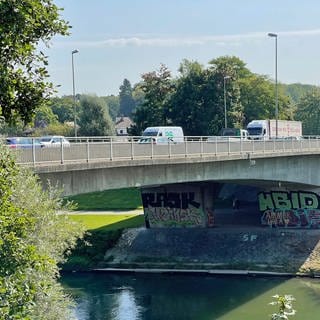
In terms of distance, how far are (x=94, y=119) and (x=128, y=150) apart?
7200cm

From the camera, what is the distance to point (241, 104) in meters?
96.1

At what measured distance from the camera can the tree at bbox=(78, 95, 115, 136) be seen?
325 ft

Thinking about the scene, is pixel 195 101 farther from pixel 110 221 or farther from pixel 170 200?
pixel 170 200

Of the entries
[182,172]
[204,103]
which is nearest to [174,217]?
[182,172]

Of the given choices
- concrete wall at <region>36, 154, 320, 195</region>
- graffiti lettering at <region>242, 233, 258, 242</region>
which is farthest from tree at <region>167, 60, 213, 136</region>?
graffiti lettering at <region>242, 233, 258, 242</region>

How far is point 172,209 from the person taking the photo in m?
54.8

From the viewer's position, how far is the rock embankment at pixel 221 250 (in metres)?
48.2

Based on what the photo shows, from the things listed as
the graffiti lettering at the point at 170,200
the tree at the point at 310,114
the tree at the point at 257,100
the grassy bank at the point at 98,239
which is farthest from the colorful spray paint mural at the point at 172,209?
the tree at the point at 310,114

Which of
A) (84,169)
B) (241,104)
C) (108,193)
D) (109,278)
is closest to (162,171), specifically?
(84,169)

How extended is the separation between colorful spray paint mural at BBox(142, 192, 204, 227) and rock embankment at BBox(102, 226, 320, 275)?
2.50 feet

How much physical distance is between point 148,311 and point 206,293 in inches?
215

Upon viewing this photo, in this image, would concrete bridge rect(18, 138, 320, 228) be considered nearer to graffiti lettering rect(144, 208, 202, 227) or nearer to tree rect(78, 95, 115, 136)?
graffiti lettering rect(144, 208, 202, 227)

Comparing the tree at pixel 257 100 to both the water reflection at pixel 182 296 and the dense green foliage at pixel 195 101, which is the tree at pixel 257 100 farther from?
the water reflection at pixel 182 296

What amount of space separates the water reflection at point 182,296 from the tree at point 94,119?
5152 centimetres
